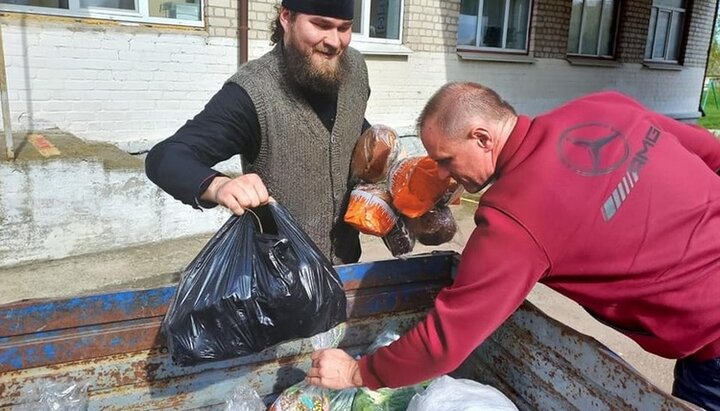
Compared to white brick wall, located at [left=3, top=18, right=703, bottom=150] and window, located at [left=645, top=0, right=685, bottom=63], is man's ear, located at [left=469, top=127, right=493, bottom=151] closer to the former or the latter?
white brick wall, located at [left=3, top=18, right=703, bottom=150]

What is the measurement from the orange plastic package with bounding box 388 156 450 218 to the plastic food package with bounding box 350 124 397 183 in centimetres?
13

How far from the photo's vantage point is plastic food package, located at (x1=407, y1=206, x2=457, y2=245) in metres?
2.33

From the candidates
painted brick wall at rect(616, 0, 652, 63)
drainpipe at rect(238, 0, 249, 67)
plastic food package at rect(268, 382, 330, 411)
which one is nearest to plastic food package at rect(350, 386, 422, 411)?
plastic food package at rect(268, 382, 330, 411)

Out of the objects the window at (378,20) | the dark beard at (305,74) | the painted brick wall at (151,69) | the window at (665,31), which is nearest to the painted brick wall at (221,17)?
the painted brick wall at (151,69)

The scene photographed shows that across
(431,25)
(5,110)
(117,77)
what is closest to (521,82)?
(431,25)

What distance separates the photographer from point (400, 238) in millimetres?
2348

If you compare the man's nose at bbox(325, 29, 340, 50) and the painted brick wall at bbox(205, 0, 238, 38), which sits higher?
the painted brick wall at bbox(205, 0, 238, 38)

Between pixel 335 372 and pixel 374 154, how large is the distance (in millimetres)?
962

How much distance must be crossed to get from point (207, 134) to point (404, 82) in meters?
5.64

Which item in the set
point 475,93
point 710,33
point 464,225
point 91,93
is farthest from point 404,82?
point 710,33

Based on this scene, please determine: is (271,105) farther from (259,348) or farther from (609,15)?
(609,15)

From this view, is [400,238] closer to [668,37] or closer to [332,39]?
[332,39]

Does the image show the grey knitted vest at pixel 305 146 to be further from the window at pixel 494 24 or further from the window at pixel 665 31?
the window at pixel 665 31

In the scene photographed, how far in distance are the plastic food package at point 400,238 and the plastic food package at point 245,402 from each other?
78 cm
